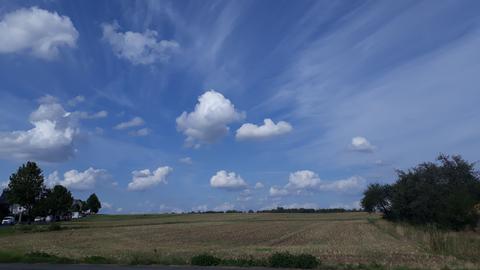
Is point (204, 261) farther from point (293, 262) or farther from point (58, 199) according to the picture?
point (58, 199)

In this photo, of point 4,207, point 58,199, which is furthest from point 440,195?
point 4,207

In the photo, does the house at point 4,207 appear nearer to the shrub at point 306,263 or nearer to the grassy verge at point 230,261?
the grassy verge at point 230,261

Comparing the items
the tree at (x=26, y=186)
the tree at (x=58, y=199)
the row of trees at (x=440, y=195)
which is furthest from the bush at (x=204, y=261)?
the tree at (x=58, y=199)

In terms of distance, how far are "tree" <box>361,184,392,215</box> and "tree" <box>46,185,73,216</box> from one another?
66.0m

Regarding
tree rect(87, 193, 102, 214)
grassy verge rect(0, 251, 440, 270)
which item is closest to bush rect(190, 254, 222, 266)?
grassy verge rect(0, 251, 440, 270)

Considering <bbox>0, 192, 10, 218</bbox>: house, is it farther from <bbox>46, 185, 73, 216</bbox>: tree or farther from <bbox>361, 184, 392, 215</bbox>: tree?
<bbox>361, 184, 392, 215</bbox>: tree

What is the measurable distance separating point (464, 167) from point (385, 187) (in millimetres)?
38595

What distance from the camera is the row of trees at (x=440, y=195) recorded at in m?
46.7

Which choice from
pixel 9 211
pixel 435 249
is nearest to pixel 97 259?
pixel 435 249

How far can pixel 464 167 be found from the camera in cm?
5809

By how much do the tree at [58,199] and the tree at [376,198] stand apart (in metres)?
66.0

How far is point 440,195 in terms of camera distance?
5494 centimetres

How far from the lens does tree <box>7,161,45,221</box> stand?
75.5m

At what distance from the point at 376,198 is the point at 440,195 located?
1718 inches
